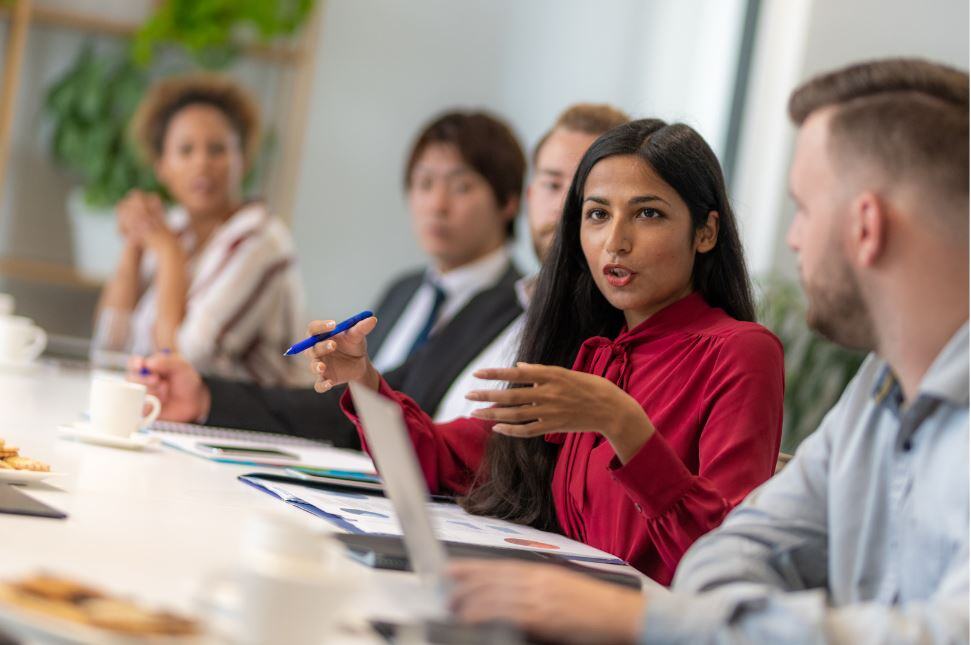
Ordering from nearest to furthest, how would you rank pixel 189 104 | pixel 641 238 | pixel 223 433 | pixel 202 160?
1. pixel 641 238
2. pixel 223 433
3. pixel 202 160
4. pixel 189 104

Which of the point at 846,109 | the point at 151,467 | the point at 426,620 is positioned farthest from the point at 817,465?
the point at 151,467

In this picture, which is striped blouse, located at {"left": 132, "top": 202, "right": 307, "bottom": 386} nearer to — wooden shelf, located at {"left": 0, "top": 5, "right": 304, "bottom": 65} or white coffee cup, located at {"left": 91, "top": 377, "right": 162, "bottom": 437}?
wooden shelf, located at {"left": 0, "top": 5, "right": 304, "bottom": 65}

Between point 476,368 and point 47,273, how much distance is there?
104 inches

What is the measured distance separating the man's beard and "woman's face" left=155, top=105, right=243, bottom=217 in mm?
3076

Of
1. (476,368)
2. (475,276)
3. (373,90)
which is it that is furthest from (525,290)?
(373,90)

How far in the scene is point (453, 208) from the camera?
311 cm

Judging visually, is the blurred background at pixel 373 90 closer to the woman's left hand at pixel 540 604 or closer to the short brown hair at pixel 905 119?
the short brown hair at pixel 905 119

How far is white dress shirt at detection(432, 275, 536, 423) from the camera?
2377 millimetres

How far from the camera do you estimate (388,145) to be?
4941 mm

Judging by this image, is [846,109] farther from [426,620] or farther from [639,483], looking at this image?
[426,620]

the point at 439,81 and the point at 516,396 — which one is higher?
the point at 439,81

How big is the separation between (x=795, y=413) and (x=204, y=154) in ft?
6.89

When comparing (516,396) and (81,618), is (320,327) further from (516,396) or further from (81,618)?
(81,618)

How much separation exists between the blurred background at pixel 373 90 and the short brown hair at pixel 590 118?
1.79 metres
